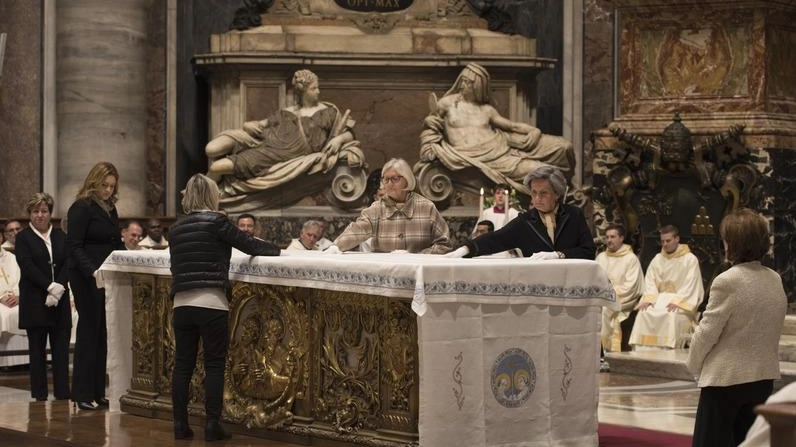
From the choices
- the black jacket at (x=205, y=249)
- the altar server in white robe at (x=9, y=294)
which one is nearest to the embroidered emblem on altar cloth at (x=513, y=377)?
the black jacket at (x=205, y=249)

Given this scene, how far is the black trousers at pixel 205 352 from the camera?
8.91m

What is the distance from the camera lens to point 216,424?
29.5 ft

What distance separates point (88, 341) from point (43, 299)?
770 mm

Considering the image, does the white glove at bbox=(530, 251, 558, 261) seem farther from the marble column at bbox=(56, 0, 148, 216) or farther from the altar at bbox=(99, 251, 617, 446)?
the marble column at bbox=(56, 0, 148, 216)

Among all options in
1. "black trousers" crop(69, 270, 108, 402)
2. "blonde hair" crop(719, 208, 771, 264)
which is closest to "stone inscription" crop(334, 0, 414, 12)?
"black trousers" crop(69, 270, 108, 402)

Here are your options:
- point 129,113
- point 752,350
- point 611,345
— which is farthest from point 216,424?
point 129,113

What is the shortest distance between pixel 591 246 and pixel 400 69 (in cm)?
961

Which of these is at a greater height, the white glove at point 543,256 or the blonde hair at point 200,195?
the blonde hair at point 200,195

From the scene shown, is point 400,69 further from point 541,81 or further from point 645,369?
point 645,369

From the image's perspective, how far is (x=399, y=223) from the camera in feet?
30.4

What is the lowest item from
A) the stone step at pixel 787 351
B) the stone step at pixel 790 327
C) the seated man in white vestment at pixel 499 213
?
the stone step at pixel 787 351

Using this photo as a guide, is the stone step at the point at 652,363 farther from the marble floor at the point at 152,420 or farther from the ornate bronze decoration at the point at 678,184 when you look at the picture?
the ornate bronze decoration at the point at 678,184

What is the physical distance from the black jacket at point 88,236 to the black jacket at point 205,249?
162 centimetres

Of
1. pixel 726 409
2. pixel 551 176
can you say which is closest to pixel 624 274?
pixel 551 176
